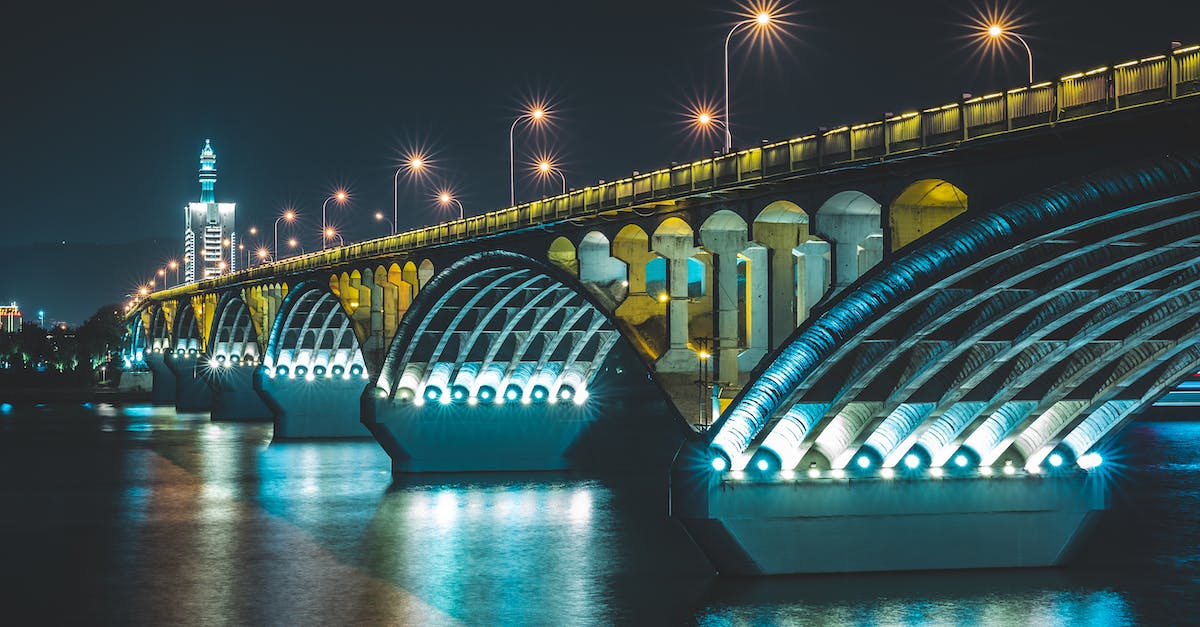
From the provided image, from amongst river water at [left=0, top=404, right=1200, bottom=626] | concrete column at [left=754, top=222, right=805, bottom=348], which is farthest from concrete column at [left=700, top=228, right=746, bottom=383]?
river water at [left=0, top=404, right=1200, bottom=626]

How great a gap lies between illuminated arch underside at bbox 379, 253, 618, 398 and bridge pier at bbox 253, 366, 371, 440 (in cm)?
2669

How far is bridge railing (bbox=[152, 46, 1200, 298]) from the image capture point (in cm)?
2287

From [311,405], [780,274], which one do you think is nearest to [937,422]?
[780,274]

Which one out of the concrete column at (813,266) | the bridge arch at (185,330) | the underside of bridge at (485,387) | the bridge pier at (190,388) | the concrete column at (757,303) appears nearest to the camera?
the concrete column at (813,266)

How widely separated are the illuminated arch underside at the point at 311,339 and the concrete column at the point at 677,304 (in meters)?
54.5

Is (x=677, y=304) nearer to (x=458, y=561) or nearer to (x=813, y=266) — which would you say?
(x=813, y=266)

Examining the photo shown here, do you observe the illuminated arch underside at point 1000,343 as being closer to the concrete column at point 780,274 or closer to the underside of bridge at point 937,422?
the underside of bridge at point 937,422

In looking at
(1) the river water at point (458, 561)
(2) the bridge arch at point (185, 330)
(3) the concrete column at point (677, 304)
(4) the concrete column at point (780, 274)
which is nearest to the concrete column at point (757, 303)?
(4) the concrete column at point (780, 274)

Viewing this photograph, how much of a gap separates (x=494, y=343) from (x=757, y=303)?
30108mm

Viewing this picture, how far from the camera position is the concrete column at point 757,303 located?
3600cm

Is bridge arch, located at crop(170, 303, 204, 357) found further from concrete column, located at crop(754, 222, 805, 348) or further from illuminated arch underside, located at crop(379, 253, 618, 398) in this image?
concrete column, located at crop(754, 222, 805, 348)

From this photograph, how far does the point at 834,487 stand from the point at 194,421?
89907 millimetres

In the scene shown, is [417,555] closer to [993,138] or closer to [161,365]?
[993,138]

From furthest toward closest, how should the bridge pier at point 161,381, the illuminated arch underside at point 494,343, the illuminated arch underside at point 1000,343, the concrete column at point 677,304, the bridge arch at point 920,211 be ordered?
the bridge pier at point 161,381 < the illuminated arch underside at point 494,343 < the concrete column at point 677,304 < the bridge arch at point 920,211 < the illuminated arch underside at point 1000,343
